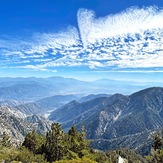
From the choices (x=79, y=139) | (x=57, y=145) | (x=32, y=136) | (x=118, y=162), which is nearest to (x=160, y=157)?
(x=57, y=145)

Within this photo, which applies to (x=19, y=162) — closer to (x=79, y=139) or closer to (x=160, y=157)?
(x=160, y=157)

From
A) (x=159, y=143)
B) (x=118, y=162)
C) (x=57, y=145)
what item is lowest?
(x=118, y=162)

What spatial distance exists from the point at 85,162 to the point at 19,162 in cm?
1811

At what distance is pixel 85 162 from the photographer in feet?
137

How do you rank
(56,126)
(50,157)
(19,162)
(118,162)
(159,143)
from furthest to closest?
(118,162), (159,143), (56,126), (50,157), (19,162)

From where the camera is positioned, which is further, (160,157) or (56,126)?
(56,126)

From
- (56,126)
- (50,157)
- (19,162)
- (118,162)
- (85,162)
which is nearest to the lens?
(85,162)

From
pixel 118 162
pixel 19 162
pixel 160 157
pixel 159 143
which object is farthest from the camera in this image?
pixel 118 162

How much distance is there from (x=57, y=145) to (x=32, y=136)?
2936 cm

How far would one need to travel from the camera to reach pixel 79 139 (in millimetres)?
114688

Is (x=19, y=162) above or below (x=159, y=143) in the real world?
above

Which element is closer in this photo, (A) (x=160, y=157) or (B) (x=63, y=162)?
(B) (x=63, y=162)

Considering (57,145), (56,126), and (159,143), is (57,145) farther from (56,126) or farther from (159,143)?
(159,143)

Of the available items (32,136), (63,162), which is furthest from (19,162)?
(32,136)
